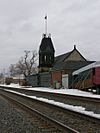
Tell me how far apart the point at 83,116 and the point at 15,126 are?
121 inches

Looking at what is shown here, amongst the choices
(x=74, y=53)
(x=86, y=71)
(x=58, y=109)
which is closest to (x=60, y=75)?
(x=86, y=71)

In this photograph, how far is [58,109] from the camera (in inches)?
706

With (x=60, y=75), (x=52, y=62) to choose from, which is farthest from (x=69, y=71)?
(x=52, y=62)

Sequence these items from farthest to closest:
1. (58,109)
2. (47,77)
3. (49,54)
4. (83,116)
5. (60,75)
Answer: (49,54) → (47,77) → (60,75) → (58,109) → (83,116)

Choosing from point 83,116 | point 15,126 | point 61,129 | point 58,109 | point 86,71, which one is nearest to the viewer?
point 61,129

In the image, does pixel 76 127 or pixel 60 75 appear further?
pixel 60 75

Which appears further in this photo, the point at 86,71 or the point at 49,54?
the point at 49,54

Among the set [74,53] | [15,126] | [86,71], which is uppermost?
[74,53]

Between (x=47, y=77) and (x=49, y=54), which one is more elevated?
(x=49, y=54)

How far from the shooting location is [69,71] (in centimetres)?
7400

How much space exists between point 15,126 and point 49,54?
10714 centimetres

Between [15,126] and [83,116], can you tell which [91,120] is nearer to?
[83,116]

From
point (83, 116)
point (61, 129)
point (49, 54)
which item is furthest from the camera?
point (49, 54)

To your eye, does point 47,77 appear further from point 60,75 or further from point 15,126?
point 15,126
